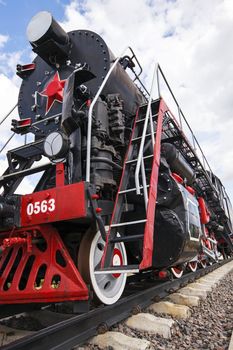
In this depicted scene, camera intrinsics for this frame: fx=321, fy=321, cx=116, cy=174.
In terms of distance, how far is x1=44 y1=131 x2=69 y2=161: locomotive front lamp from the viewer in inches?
116

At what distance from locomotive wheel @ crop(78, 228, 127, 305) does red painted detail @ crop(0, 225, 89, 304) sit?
235mm

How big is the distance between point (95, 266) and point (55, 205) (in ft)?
2.43

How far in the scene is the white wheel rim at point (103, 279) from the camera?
9.71ft

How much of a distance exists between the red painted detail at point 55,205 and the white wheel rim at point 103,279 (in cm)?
55

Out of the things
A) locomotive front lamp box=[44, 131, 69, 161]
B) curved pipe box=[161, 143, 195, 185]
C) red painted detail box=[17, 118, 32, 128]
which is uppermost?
red painted detail box=[17, 118, 32, 128]

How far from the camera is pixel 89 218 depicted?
2.71 metres

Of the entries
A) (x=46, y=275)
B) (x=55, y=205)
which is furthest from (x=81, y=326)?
(x=55, y=205)

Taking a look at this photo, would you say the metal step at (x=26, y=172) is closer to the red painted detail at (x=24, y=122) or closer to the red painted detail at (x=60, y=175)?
the red painted detail at (x=60, y=175)

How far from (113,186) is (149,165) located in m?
0.61

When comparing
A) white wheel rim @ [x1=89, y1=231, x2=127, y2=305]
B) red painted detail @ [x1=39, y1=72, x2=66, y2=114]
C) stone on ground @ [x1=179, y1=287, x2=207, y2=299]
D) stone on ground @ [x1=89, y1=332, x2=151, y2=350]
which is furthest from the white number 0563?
stone on ground @ [x1=179, y1=287, x2=207, y2=299]

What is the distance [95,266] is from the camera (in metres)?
3.02

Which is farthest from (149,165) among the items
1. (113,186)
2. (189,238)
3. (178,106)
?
(178,106)

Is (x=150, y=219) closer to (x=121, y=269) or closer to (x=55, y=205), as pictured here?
(x=121, y=269)

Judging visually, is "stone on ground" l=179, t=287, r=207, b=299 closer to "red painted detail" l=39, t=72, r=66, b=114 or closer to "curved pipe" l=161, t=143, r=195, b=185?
"curved pipe" l=161, t=143, r=195, b=185
